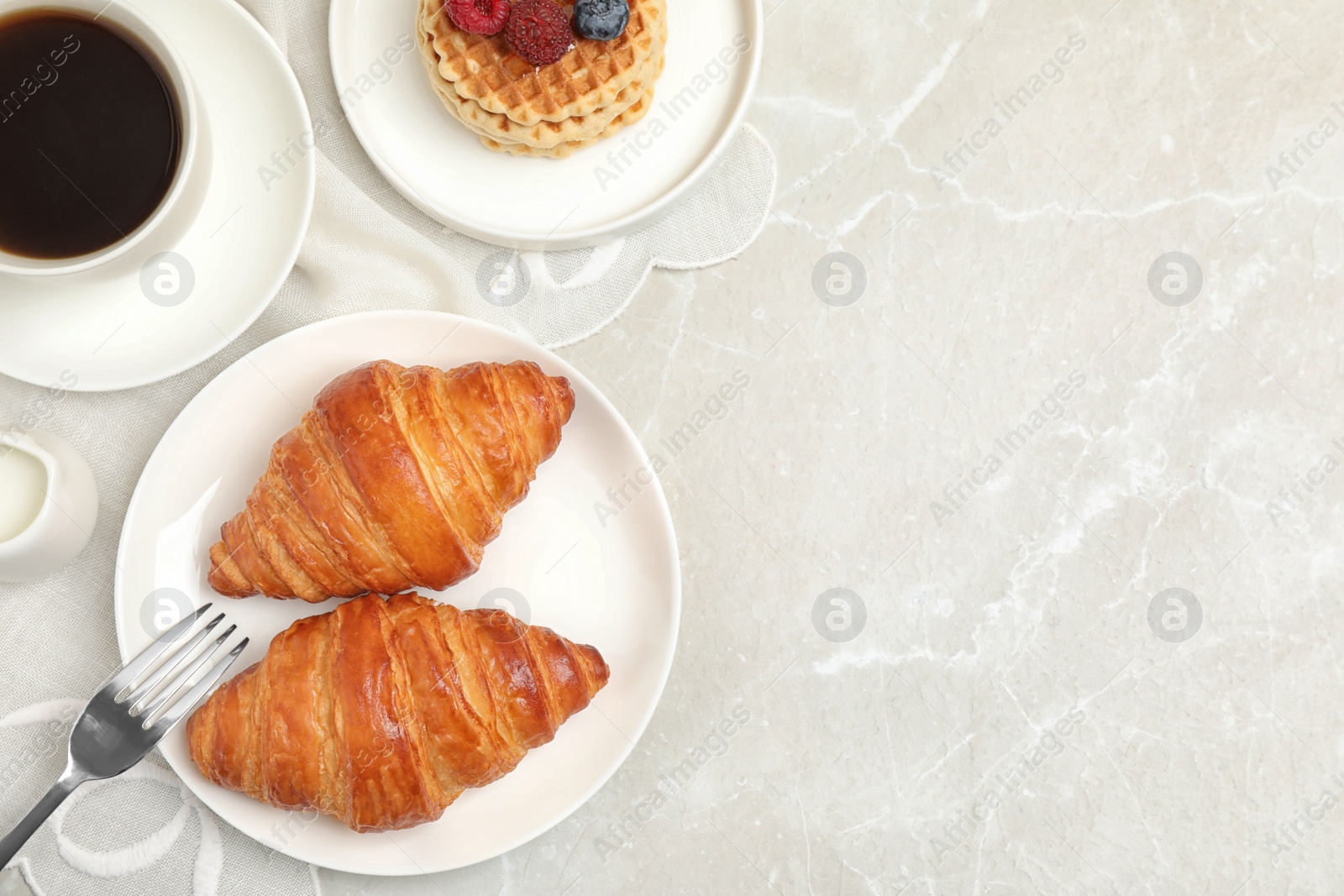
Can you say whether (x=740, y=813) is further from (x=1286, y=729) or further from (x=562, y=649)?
(x=1286, y=729)

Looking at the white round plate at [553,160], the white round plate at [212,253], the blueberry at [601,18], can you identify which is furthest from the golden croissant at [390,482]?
the blueberry at [601,18]

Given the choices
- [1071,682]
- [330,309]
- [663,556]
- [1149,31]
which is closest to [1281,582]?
[1071,682]

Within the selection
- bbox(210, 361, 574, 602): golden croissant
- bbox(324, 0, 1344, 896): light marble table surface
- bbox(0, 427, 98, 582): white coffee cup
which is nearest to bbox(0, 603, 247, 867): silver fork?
bbox(210, 361, 574, 602): golden croissant

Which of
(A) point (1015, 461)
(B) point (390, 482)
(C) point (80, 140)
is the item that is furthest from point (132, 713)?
(A) point (1015, 461)

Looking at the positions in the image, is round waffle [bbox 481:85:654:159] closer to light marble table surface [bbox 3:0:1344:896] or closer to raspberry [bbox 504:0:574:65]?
raspberry [bbox 504:0:574:65]

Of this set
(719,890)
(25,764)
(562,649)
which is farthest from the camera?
(719,890)

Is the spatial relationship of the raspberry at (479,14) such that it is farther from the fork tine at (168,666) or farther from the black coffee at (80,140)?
the fork tine at (168,666)

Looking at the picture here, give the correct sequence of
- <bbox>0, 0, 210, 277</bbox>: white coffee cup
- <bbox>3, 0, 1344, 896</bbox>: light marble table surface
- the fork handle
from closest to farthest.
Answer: <bbox>0, 0, 210, 277</bbox>: white coffee cup → the fork handle → <bbox>3, 0, 1344, 896</bbox>: light marble table surface
